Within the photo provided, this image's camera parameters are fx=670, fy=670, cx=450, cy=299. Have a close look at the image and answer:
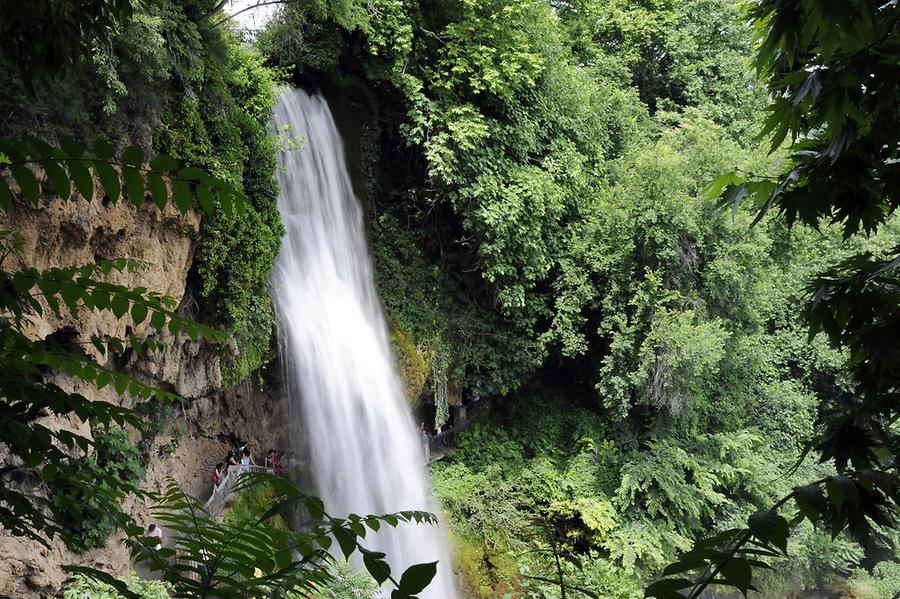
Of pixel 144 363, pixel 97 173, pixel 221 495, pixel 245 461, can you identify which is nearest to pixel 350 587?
pixel 221 495

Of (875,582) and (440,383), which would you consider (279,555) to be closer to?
(440,383)

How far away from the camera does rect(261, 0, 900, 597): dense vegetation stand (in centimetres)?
1148

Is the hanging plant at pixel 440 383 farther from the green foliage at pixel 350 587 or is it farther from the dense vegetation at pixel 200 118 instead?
the green foliage at pixel 350 587

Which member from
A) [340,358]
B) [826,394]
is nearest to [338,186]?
[340,358]

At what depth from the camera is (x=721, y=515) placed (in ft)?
42.4

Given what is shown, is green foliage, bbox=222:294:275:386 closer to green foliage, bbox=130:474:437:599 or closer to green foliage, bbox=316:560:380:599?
green foliage, bbox=316:560:380:599

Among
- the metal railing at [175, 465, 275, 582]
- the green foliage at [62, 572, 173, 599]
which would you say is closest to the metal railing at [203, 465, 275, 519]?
the metal railing at [175, 465, 275, 582]

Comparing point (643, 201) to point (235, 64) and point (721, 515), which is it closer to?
point (721, 515)

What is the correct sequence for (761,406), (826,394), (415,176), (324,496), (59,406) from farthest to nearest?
(826,394)
(761,406)
(415,176)
(324,496)
(59,406)

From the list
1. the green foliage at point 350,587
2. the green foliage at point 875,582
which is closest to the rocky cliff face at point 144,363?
the green foliage at point 350,587

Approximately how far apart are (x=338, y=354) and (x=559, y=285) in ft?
15.7

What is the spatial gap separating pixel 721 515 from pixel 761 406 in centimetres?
332

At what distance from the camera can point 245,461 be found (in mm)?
9562

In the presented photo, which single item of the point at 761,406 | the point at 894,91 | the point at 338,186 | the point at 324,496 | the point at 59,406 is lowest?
the point at 761,406
